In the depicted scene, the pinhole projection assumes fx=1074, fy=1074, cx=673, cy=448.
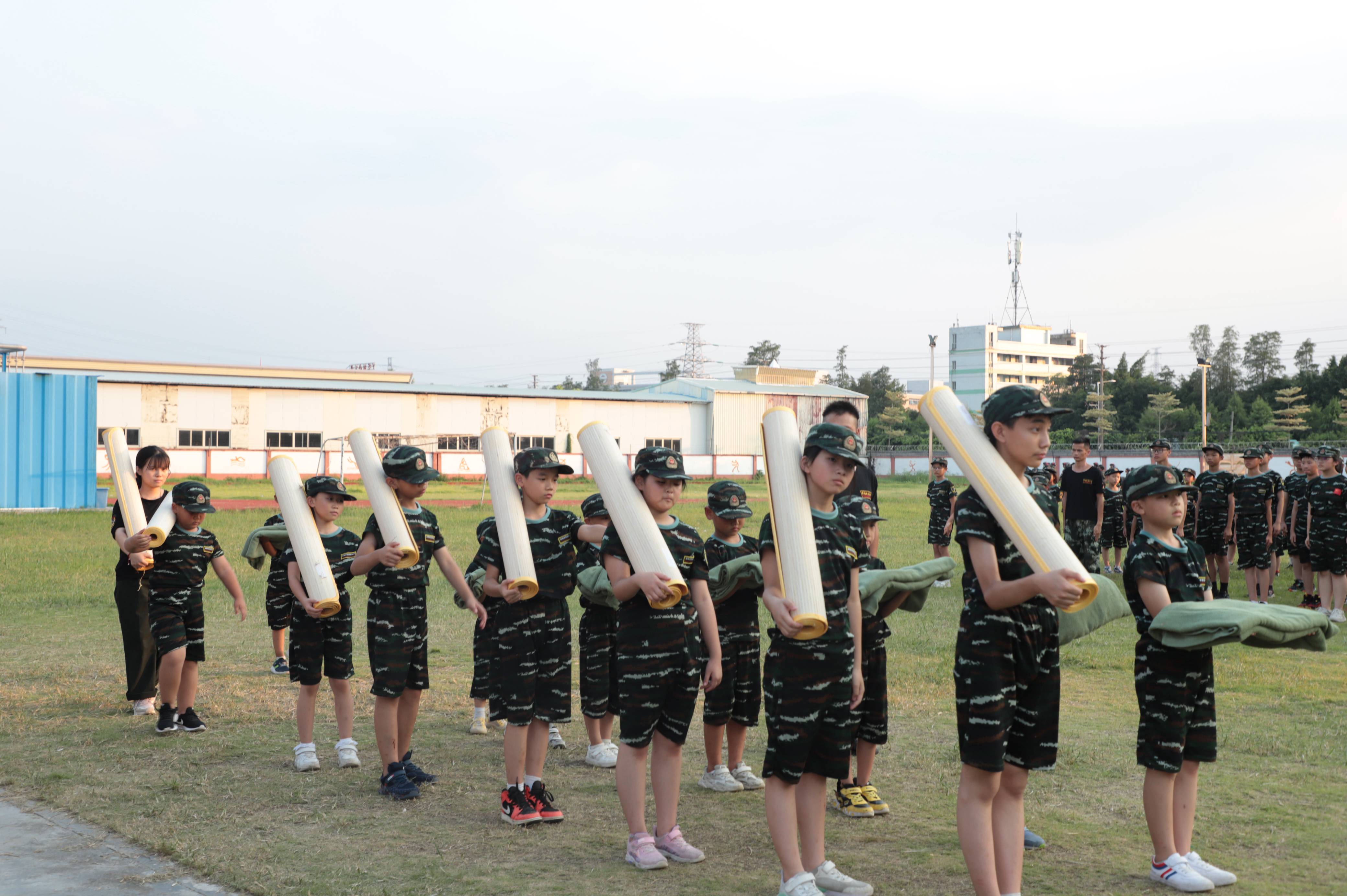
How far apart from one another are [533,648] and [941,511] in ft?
33.4

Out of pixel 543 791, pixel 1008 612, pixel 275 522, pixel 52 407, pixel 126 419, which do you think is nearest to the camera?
pixel 1008 612

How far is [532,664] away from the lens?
18.7 ft

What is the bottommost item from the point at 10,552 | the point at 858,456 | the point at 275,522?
the point at 10,552

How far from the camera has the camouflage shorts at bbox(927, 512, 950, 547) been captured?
15.0 metres

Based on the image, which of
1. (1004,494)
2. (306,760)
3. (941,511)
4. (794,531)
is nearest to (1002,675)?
(1004,494)

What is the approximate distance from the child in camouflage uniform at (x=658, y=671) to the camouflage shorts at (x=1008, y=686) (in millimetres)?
1355

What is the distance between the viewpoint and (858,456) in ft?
14.4

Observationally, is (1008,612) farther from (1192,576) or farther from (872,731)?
(872,731)

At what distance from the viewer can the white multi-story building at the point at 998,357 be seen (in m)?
120

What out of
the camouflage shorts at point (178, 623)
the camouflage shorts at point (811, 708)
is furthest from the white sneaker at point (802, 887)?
the camouflage shorts at point (178, 623)

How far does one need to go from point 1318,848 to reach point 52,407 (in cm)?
3173

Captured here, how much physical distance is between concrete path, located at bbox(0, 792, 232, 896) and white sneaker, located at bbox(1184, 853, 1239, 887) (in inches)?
165

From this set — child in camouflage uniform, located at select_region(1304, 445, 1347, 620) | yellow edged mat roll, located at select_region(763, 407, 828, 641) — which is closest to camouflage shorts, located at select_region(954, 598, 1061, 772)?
yellow edged mat roll, located at select_region(763, 407, 828, 641)

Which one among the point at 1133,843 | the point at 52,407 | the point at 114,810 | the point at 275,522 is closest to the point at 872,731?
the point at 1133,843
